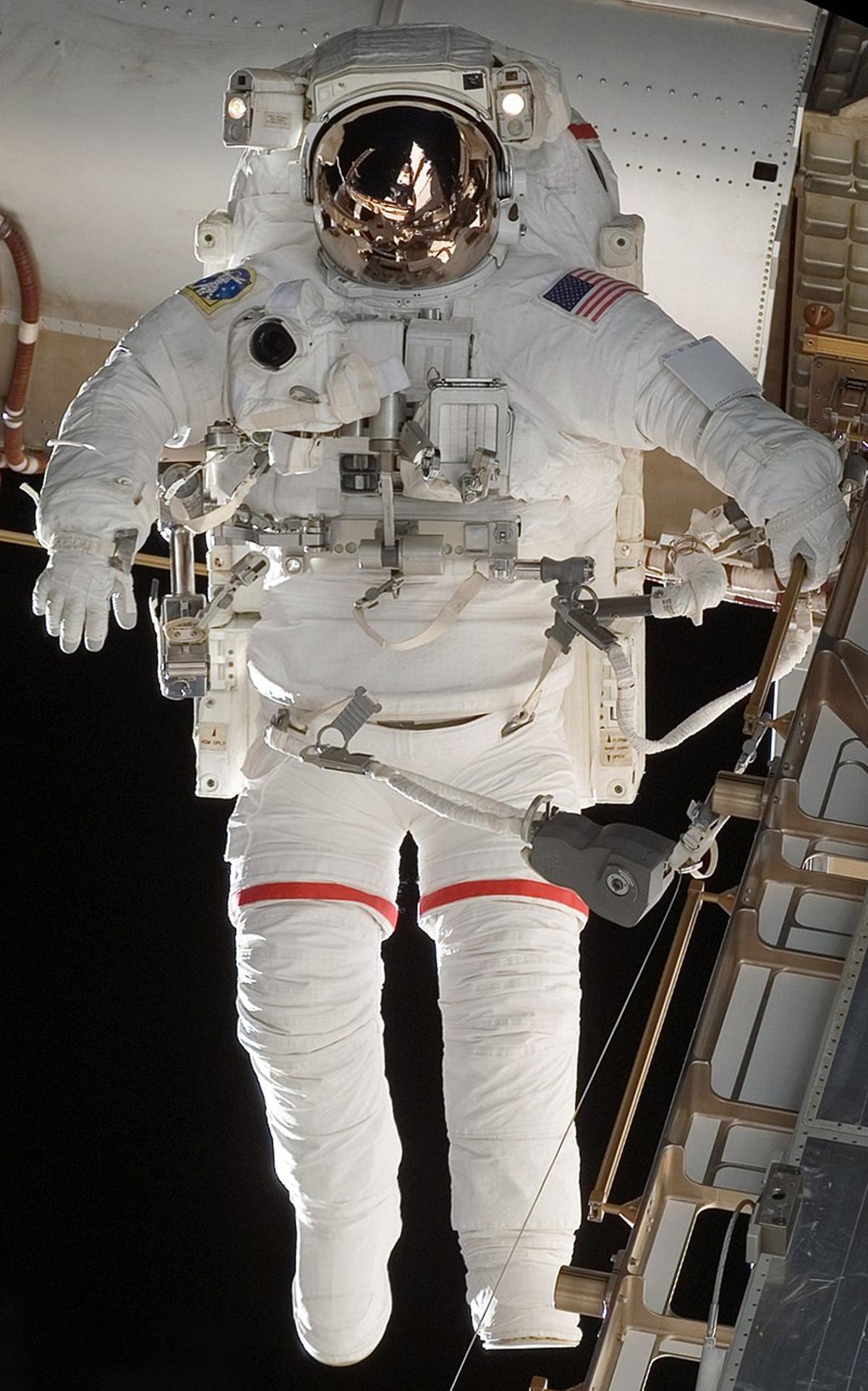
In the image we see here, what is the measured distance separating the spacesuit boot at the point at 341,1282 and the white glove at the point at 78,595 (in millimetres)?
780

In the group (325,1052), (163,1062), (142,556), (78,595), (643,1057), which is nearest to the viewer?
(643,1057)

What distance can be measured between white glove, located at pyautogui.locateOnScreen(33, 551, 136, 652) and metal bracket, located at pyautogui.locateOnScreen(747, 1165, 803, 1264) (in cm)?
98

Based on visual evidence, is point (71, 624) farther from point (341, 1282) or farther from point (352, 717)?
point (341, 1282)

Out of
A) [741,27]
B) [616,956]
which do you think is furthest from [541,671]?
[616,956]

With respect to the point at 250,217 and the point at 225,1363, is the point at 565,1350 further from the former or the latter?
the point at 250,217

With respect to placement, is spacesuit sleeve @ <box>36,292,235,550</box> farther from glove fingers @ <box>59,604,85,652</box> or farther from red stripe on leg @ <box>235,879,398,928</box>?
red stripe on leg @ <box>235,879,398,928</box>

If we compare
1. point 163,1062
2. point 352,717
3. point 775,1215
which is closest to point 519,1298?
point 775,1215

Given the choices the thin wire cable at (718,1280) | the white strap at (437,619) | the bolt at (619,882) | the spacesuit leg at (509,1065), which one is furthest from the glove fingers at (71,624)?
the thin wire cable at (718,1280)

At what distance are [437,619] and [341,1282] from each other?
836 mm

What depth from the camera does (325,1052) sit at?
2.51 metres

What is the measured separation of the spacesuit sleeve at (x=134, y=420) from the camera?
246 cm

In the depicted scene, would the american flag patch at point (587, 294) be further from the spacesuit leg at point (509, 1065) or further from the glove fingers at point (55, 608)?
the glove fingers at point (55, 608)

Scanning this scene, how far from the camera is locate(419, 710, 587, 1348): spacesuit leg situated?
244cm

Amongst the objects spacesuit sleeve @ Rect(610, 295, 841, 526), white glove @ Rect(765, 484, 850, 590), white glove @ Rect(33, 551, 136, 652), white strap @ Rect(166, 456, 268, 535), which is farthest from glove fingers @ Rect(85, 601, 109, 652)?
white glove @ Rect(765, 484, 850, 590)
